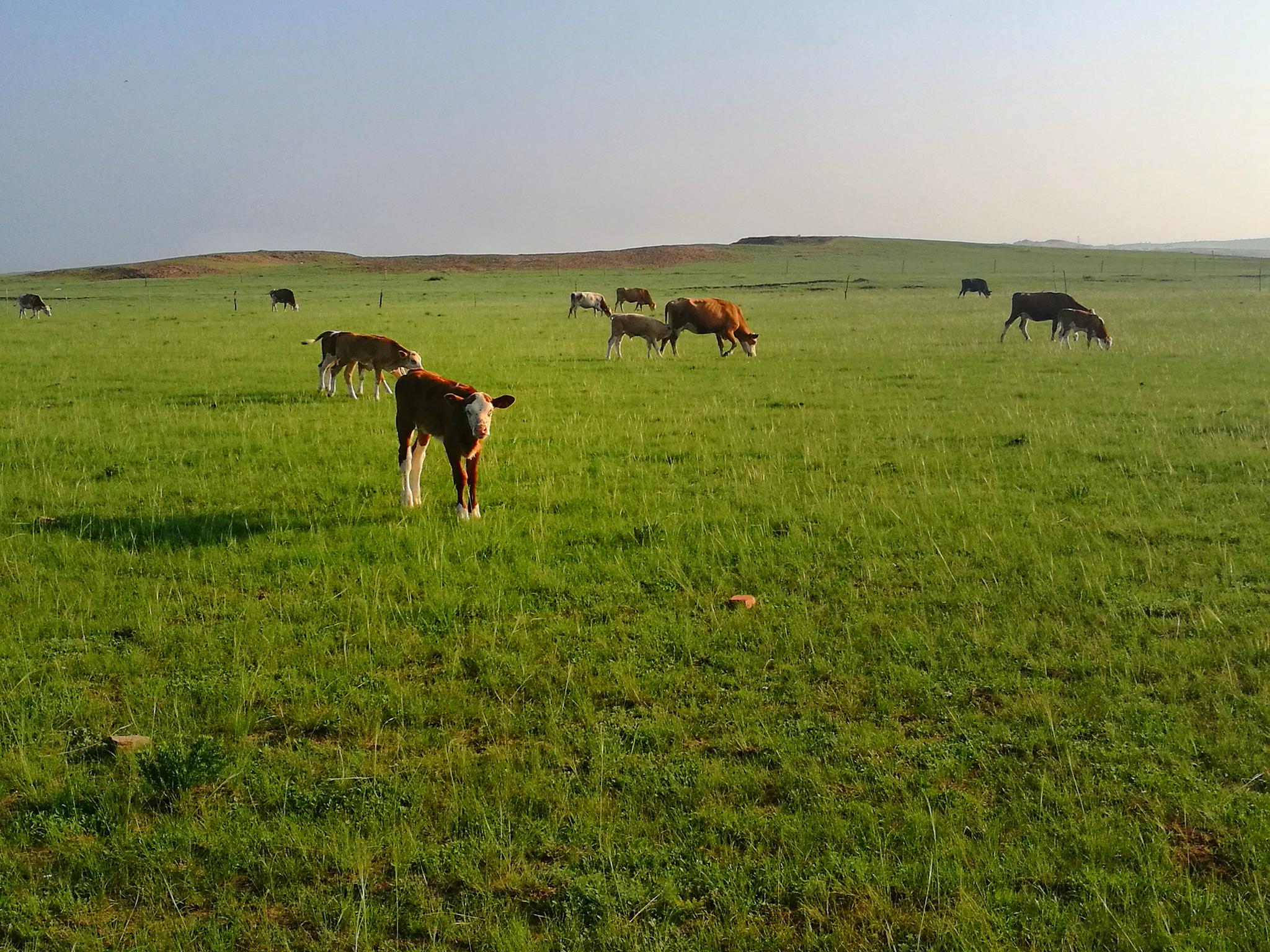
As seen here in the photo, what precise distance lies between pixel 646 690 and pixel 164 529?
222 inches

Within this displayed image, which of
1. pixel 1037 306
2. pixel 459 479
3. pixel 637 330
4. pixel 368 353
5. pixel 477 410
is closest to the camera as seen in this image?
pixel 477 410

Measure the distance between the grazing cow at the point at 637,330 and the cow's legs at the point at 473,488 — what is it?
1626 cm

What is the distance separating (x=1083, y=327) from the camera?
2617 centimetres

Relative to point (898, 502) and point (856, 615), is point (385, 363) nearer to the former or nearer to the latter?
point (898, 502)

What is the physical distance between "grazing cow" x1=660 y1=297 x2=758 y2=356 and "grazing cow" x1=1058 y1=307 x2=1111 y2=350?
886cm

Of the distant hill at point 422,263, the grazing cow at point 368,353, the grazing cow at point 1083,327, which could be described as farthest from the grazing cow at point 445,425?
the distant hill at point 422,263

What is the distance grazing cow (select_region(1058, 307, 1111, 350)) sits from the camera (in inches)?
990

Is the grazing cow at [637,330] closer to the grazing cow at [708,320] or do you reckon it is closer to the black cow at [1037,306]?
the grazing cow at [708,320]

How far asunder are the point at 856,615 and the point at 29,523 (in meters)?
7.83

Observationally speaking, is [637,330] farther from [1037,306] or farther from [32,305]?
[32,305]

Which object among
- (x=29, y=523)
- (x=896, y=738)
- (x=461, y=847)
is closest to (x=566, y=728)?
(x=461, y=847)

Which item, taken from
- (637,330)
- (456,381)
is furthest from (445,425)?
(637,330)

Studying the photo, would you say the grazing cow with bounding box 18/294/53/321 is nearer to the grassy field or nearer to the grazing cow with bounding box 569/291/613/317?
the grazing cow with bounding box 569/291/613/317

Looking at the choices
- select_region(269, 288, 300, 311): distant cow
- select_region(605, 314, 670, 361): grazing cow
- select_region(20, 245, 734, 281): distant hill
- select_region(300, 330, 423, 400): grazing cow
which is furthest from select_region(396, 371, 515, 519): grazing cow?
select_region(20, 245, 734, 281): distant hill
